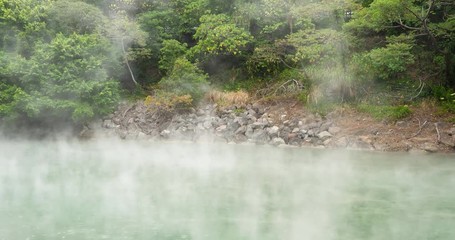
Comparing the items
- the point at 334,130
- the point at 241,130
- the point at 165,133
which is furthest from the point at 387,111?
the point at 165,133

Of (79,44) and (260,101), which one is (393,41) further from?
(79,44)

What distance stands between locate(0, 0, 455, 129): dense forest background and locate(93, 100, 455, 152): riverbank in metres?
0.61

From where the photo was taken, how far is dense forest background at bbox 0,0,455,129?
44.8 ft

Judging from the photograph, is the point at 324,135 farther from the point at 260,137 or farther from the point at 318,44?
the point at 318,44

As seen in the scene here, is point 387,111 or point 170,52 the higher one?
point 170,52

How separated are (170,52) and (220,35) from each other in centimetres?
239

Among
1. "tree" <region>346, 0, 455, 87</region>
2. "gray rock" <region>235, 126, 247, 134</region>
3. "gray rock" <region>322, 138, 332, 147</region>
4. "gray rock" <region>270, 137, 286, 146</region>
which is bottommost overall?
"gray rock" <region>235, 126, 247, 134</region>

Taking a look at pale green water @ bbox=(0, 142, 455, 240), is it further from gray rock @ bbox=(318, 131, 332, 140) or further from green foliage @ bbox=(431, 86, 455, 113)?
green foliage @ bbox=(431, 86, 455, 113)

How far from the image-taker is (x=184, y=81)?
15836 mm

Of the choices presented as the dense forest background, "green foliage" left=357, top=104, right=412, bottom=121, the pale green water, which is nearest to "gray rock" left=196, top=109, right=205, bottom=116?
the dense forest background

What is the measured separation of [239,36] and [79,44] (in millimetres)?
5471

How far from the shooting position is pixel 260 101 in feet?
51.0

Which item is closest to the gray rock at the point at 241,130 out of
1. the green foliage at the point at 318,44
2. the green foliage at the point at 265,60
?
the green foliage at the point at 318,44

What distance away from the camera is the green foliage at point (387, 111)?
12.9 m
